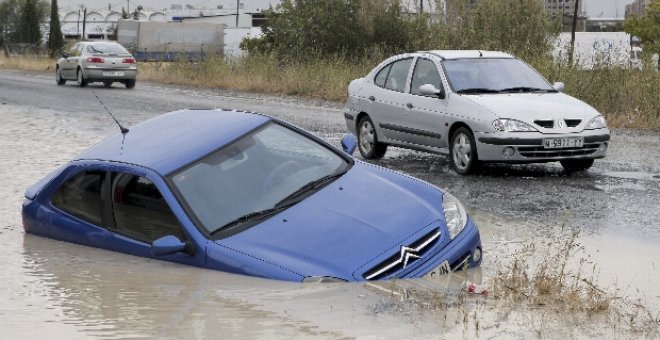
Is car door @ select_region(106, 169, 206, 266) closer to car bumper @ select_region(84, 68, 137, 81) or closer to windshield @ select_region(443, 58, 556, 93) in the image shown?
windshield @ select_region(443, 58, 556, 93)

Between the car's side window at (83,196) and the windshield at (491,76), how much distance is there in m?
7.06

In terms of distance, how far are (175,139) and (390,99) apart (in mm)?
7846

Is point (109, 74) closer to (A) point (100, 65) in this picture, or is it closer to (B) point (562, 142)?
(A) point (100, 65)

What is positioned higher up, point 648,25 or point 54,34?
point 648,25

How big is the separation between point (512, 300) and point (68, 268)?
306cm

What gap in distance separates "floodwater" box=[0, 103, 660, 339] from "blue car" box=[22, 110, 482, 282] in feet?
0.35

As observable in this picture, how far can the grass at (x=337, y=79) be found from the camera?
71.0 ft

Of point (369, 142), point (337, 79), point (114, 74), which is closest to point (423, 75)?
point (369, 142)

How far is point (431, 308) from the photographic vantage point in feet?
21.8

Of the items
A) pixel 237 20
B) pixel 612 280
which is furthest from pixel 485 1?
pixel 237 20

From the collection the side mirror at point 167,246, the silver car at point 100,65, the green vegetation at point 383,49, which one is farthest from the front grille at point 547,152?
the silver car at point 100,65

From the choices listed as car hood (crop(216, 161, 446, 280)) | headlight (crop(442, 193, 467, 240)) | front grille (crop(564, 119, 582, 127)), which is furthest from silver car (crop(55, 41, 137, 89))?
car hood (crop(216, 161, 446, 280))

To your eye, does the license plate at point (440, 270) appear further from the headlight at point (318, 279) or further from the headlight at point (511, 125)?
the headlight at point (511, 125)

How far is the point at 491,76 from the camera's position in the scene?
14.9m
